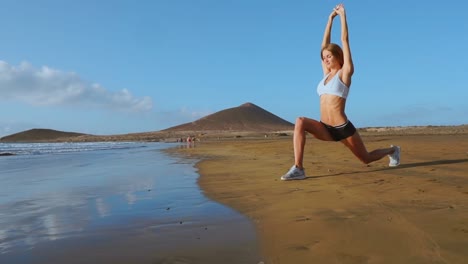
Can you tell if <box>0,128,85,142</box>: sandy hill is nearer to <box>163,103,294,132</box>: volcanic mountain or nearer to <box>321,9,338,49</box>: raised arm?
<box>163,103,294,132</box>: volcanic mountain

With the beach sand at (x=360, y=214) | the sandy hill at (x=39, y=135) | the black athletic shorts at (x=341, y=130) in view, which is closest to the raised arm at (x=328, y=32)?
the black athletic shorts at (x=341, y=130)

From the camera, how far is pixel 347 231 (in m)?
2.46

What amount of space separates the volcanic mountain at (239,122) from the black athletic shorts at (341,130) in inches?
2314

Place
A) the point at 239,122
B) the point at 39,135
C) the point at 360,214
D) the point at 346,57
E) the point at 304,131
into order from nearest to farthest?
1. the point at 360,214
2. the point at 346,57
3. the point at 304,131
4. the point at 239,122
5. the point at 39,135

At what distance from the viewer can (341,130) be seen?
4.85m

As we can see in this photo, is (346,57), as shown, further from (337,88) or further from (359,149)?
(359,149)

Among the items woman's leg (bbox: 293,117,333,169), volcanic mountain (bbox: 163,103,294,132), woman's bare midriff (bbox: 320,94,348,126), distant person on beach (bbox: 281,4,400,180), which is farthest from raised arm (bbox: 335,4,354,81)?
volcanic mountain (bbox: 163,103,294,132)

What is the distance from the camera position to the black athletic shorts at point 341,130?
484 cm

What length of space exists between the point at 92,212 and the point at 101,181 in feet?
8.56

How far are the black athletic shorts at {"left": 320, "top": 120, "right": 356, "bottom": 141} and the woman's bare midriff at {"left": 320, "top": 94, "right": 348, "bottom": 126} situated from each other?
1.7 inches

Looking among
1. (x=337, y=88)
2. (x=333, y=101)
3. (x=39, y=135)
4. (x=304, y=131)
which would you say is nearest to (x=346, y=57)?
(x=337, y=88)

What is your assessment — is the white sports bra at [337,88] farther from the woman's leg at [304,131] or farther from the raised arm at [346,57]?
the woman's leg at [304,131]

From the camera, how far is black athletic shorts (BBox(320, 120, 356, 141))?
15.9 feet

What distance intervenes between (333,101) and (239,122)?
6349cm
